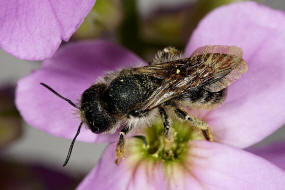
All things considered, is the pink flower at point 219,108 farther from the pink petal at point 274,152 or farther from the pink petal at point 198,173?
the pink petal at point 274,152

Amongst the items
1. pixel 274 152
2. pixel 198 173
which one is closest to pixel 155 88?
pixel 198 173

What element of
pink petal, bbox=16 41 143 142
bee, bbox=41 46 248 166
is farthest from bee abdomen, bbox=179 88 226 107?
pink petal, bbox=16 41 143 142

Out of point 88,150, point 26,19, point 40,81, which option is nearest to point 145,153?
point 40,81

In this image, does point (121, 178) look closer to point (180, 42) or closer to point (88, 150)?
point (180, 42)

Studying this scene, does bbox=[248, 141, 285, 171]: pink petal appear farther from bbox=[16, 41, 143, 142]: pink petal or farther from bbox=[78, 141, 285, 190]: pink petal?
bbox=[16, 41, 143, 142]: pink petal

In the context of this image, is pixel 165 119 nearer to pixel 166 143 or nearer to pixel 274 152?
pixel 166 143
